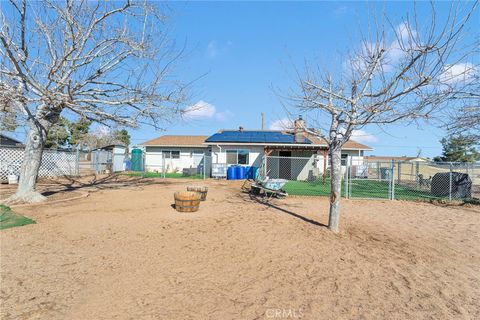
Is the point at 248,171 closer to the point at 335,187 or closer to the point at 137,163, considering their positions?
the point at 335,187

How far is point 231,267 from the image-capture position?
426 cm

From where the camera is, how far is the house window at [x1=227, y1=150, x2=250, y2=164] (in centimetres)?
2119

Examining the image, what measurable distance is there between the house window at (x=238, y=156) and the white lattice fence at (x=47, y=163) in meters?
10.5

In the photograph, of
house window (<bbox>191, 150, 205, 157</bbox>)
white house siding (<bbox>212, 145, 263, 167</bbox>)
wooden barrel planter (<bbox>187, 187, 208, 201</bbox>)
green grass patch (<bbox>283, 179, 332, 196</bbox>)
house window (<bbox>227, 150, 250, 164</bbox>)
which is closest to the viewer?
wooden barrel planter (<bbox>187, 187, 208, 201</bbox>)

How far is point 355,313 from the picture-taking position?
306 cm

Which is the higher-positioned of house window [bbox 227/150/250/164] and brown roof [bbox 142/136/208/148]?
brown roof [bbox 142/136/208/148]

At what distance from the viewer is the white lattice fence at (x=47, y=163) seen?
14.1 metres

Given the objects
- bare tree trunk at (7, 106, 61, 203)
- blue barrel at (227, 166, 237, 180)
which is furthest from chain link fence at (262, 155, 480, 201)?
bare tree trunk at (7, 106, 61, 203)

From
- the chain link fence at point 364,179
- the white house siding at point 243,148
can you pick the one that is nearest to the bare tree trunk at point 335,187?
the chain link fence at point 364,179

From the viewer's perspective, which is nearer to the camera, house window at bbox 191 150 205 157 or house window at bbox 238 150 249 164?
house window at bbox 238 150 249 164

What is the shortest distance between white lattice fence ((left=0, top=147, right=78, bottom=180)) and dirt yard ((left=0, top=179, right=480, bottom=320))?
8805 millimetres

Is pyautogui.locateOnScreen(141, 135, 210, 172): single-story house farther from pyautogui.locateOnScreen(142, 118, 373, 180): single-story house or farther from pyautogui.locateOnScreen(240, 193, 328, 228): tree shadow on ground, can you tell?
pyautogui.locateOnScreen(240, 193, 328, 228): tree shadow on ground
